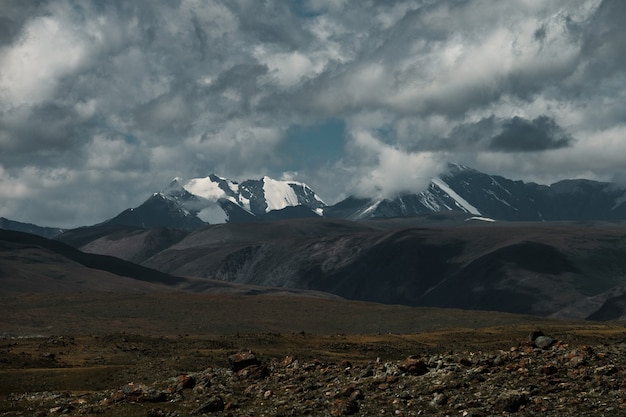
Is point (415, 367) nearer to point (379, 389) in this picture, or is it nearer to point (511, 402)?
point (379, 389)

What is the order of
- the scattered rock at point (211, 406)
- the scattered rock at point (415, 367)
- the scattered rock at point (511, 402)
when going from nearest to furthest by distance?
the scattered rock at point (511, 402), the scattered rock at point (211, 406), the scattered rock at point (415, 367)

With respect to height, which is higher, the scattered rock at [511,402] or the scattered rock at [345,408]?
the scattered rock at [511,402]

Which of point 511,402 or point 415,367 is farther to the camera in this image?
point 415,367

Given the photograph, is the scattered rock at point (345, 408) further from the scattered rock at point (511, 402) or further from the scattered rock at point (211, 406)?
the scattered rock at point (511, 402)

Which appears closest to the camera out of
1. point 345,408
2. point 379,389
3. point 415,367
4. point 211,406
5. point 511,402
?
point 511,402

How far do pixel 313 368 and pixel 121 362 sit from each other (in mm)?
41912

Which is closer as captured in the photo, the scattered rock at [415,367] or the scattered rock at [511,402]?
the scattered rock at [511,402]

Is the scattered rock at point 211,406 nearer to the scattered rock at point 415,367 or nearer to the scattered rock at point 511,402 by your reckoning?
the scattered rock at point 415,367

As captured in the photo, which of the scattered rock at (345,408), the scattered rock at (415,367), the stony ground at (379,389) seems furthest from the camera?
the scattered rock at (415,367)

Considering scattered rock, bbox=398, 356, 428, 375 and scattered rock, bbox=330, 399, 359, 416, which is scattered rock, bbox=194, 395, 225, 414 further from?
scattered rock, bbox=398, 356, 428, 375

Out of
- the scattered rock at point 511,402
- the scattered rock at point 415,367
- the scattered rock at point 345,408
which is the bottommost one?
the scattered rock at point 345,408

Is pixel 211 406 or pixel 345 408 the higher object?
pixel 345 408

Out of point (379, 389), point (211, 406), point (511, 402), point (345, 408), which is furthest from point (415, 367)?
point (211, 406)

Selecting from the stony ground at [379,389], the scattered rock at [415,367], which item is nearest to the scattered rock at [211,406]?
the stony ground at [379,389]
